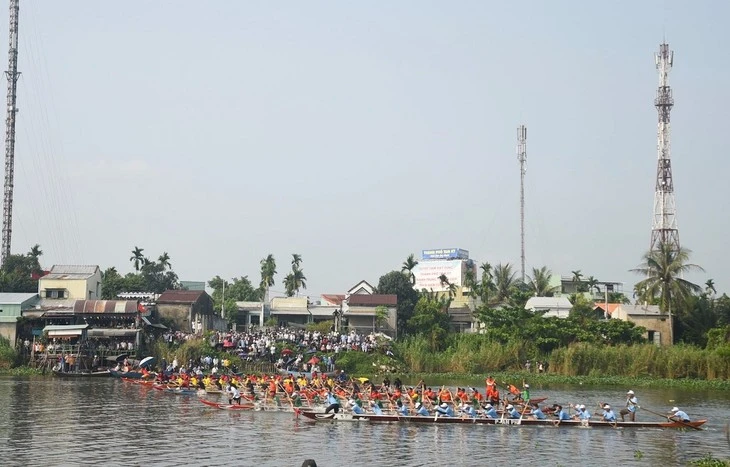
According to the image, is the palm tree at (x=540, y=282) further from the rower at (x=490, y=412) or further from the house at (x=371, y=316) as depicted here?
the rower at (x=490, y=412)

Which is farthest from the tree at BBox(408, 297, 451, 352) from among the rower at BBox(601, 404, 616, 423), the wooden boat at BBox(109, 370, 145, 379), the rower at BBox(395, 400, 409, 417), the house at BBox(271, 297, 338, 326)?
the rower at BBox(601, 404, 616, 423)

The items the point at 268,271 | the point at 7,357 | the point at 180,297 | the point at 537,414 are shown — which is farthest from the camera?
the point at 268,271

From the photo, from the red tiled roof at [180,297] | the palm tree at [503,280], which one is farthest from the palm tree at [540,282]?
the red tiled roof at [180,297]

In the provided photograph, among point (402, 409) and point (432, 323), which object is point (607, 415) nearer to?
point (402, 409)

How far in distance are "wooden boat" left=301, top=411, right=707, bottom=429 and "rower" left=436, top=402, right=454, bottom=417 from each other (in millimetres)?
231

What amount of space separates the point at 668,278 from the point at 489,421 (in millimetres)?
32257

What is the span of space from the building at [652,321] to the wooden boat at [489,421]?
29.2 meters

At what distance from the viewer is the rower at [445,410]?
3450 cm

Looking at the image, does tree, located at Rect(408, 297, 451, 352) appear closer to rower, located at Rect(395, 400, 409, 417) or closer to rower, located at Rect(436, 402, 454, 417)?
rower, located at Rect(395, 400, 409, 417)

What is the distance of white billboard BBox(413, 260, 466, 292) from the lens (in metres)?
109

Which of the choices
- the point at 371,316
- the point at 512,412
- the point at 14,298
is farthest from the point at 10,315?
the point at 512,412

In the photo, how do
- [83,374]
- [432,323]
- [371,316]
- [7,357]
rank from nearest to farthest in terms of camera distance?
[83,374] < [7,357] < [432,323] < [371,316]

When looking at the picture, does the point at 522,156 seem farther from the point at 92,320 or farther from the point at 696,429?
the point at 696,429

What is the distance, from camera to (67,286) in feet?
216
